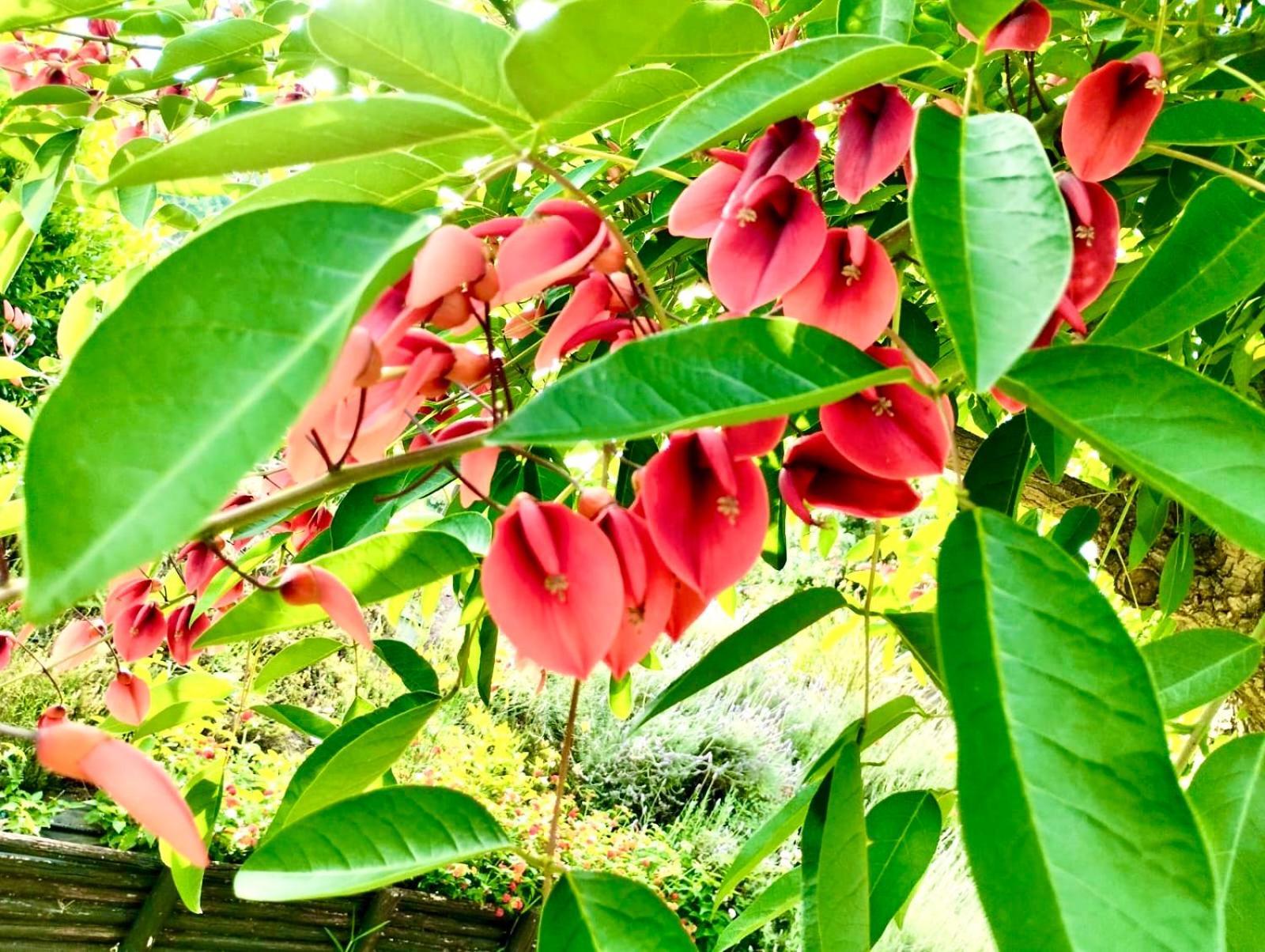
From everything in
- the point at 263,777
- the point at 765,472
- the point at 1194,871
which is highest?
the point at 1194,871

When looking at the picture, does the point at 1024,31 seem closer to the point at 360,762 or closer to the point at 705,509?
the point at 705,509

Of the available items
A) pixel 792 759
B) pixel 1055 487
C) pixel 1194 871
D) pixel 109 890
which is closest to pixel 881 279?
pixel 1194 871

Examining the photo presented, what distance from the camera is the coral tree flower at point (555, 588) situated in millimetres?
265

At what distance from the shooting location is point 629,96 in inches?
16.4

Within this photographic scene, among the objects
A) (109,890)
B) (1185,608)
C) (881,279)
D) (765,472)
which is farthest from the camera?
(109,890)

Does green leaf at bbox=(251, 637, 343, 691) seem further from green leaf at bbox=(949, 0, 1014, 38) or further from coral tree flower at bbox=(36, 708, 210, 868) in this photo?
green leaf at bbox=(949, 0, 1014, 38)

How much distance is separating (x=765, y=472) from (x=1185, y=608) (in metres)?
0.78

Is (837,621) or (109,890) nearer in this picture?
(109,890)

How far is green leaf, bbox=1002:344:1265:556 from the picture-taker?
23 cm

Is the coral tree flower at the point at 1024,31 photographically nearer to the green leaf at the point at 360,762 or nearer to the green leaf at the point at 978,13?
the green leaf at the point at 978,13

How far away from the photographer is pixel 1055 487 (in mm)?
1180

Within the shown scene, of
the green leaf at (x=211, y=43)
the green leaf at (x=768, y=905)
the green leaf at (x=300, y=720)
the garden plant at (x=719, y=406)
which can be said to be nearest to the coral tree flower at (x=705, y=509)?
the garden plant at (x=719, y=406)

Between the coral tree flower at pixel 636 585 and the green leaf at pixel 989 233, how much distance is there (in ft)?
0.36

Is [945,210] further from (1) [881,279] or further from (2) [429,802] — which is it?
(2) [429,802]
